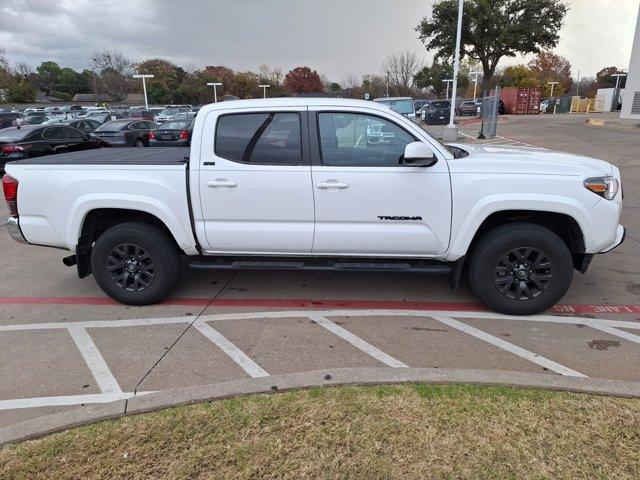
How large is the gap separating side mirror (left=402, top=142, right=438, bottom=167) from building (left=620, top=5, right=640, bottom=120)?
1167 inches

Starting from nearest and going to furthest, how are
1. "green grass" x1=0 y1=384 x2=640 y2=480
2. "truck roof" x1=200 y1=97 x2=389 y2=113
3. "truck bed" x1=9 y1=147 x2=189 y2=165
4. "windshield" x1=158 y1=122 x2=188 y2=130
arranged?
"green grass" x1=0 y1=384 x2=640 y2=480 → "truck roof" x1=200 y1=97 x2=389 y2=113 → "truck bed" x1=9 y1=147 x2=189 y2=165 → "windshield" x1=158 y1=122 x2=188 y2=130

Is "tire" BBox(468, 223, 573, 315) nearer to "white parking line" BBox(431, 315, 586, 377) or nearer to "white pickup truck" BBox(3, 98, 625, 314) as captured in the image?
"white pickup truck" BBox(3, 98, 625, 314)

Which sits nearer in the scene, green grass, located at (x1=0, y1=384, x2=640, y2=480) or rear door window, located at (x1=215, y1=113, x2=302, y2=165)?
green grass, located at (x1=0, y1=384, x2=640, y2=480)

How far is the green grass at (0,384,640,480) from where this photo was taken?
95.2 inches

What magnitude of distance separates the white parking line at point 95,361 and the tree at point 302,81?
64.0 metres

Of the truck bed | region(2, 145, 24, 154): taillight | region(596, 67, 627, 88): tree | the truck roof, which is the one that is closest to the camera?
the truck roof

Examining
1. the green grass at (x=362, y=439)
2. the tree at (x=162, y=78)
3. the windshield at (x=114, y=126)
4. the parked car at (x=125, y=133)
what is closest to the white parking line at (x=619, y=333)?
the green grass at (x=362, y=439)

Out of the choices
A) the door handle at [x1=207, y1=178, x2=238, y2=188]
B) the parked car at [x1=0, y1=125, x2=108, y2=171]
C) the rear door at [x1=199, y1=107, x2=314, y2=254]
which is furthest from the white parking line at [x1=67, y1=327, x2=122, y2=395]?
the parked car at [x1=0, y1=125, x2=108, y2=171]

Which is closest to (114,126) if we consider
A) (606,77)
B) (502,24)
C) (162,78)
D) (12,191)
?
(12,191)

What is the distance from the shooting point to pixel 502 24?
37.7 m

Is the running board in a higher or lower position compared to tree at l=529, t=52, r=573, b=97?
lower

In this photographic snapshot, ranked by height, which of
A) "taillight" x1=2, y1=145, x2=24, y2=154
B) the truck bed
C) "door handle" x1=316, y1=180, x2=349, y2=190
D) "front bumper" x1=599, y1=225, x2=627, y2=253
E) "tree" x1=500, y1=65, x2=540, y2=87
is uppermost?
"tree" x1=500, y1=65, x2=540, y2=87

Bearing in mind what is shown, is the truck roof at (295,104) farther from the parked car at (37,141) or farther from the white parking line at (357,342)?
the parked car at (37,141)

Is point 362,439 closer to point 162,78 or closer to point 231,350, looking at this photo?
point 231,350
